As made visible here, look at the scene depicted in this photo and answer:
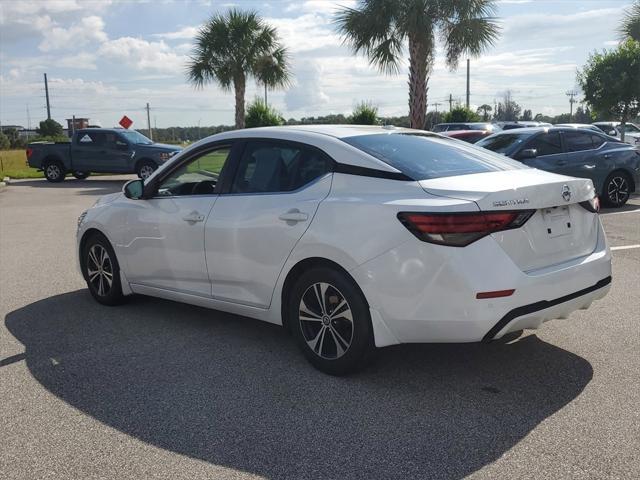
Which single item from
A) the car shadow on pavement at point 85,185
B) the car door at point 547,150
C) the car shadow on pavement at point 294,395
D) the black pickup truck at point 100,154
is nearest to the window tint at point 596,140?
the car door at point 547,150

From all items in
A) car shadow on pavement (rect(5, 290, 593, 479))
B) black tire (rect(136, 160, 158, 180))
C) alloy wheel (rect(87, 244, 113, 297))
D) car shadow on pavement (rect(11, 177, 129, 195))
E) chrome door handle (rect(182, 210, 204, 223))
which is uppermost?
chrome door handle (rect(182, 210, 204, 223))

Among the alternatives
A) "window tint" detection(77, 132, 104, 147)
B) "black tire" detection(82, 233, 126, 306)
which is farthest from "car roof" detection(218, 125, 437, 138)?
"window tint" detection(77, 132, 104, 147)

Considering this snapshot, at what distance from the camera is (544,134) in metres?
12.0

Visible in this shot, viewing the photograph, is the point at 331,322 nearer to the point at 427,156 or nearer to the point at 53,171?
the point at 427,156

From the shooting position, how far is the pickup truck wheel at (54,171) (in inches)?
935

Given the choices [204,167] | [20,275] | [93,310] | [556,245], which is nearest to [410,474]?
[556,245]

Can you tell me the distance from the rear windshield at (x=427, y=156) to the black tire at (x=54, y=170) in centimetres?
2140

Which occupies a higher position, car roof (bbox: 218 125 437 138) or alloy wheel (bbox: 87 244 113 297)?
car roof (bbox: 218 125 437 138)

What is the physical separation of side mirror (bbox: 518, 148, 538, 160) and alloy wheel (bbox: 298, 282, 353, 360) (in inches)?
310

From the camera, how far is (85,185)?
22.5m

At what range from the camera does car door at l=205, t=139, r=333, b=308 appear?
436 cm

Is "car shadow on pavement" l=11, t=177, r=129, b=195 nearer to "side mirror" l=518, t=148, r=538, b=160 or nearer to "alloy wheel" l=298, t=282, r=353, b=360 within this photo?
"side mirror" l=518, t=148, r=538, b=160

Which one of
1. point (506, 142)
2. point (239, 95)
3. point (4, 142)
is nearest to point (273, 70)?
point (239, 95)

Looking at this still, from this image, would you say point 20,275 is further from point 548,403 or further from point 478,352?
point 548,403
